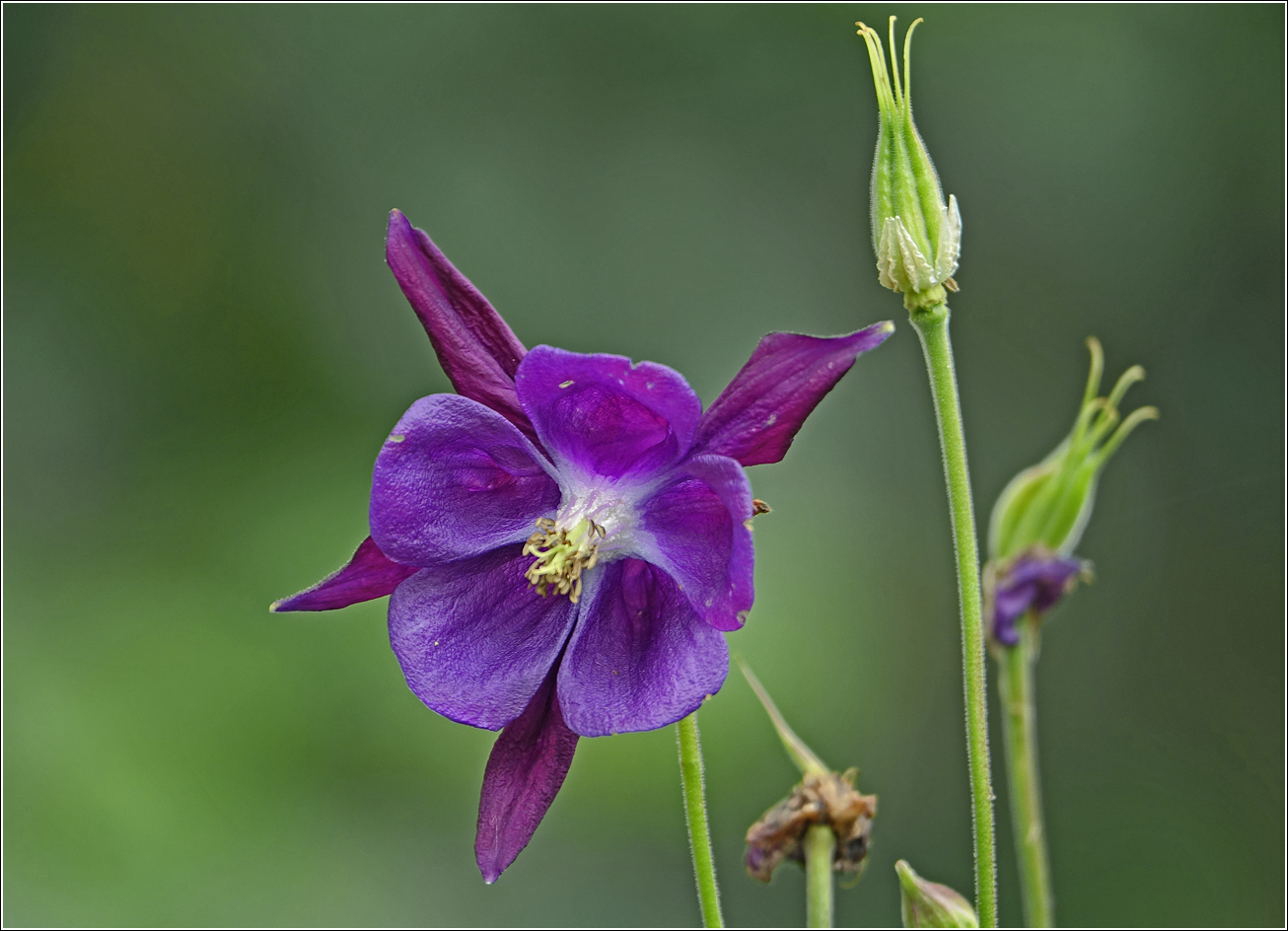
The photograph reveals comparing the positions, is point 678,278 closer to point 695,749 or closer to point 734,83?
point 734,83

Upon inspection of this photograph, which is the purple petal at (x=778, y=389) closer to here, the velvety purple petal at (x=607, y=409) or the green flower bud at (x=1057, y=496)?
the velvety purple petal at (x=607, y=409)

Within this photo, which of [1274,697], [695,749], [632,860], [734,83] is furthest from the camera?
[734,83]

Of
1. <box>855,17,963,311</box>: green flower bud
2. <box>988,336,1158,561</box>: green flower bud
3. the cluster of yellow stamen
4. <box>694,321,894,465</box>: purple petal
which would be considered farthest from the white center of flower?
<box>988,336,1158,561</box>: green flower bud

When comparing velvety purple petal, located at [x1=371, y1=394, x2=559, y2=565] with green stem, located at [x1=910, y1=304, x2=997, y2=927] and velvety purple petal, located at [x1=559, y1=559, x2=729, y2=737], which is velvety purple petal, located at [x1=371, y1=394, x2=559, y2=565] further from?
green stem, located at [x1=910, y1=304, x2=997, y2=927]

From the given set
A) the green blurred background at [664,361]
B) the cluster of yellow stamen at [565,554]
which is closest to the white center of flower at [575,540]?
the cluster of yellow stamen at [565,554]

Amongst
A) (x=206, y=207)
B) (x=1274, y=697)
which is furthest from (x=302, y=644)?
(x=1274, y=697)

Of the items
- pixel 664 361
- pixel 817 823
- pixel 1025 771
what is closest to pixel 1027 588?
pixel 1025 771
